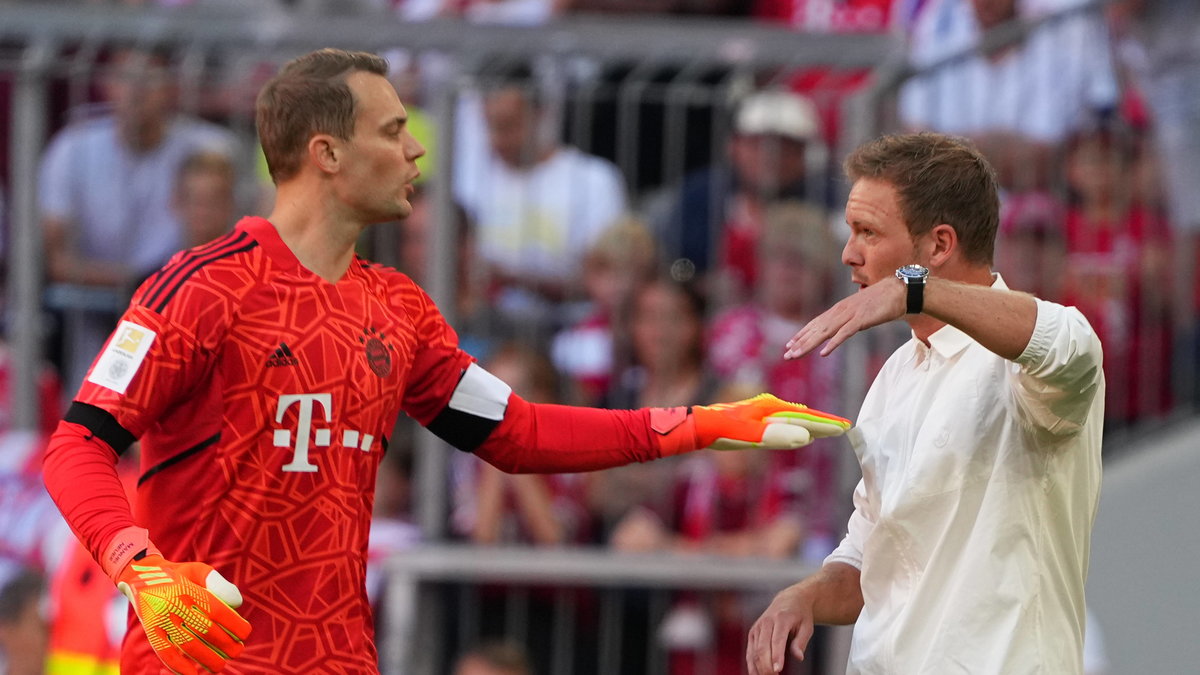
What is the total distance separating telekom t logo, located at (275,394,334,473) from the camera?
3.84m

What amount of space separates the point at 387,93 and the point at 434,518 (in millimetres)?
2922

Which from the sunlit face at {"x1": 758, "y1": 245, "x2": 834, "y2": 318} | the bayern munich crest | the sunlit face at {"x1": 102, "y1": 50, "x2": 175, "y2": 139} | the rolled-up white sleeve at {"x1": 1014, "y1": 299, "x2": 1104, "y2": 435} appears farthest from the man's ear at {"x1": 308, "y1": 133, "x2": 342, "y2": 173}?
the sunlit face at {"x1": 102, "y1": 50, "x2": 175, "y2": 139}

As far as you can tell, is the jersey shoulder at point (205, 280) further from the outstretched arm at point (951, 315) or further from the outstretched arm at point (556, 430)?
the outstretched arm at point (951, 315)

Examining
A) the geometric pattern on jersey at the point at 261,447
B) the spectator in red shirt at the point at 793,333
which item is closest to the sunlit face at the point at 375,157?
the geometric pattern on jersey at the point at 261,447

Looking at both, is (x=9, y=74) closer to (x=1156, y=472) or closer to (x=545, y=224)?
(x=545, y=224)

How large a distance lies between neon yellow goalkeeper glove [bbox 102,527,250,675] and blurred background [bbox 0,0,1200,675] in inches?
122

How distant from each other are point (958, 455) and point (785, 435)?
523mm

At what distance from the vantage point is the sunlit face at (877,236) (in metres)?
3.77

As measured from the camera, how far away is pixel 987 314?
3.38 meters

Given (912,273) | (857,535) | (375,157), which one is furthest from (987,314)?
(375,157)

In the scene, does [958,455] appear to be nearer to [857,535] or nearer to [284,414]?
[857,535]

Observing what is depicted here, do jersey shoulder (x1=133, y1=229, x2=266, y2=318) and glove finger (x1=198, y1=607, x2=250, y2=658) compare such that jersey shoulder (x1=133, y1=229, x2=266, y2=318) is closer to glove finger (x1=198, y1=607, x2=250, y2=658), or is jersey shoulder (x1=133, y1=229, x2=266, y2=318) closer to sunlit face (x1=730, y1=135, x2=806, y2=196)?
glove finger (x1=198, y1=607, x2=250, y2=658)

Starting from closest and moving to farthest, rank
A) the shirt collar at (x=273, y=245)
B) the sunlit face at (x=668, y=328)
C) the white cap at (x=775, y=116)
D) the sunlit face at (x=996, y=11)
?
the shirt collar at (x=273, y=245) < the sunlit face at (x=668, y=328) < the white cap at (x=775, y=116) < the sunlit face at (x=996, y=11)

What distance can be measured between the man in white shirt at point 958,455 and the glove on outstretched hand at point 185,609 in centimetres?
122
